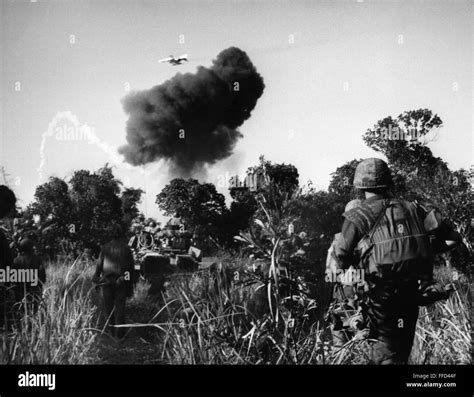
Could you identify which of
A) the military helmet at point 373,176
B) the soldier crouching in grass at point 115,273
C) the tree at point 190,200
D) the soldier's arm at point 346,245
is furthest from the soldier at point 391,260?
the soldier crouching in grass at point 115,273

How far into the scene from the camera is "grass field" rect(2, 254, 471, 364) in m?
3.58

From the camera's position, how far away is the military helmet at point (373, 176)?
3736 millimetres

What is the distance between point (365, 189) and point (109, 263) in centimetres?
254

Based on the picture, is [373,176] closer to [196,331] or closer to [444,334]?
[444,334]

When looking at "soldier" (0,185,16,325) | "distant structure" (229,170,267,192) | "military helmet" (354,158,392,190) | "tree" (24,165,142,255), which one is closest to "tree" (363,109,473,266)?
"military helmet" (354,158,392,190)

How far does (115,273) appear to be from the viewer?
4461mm

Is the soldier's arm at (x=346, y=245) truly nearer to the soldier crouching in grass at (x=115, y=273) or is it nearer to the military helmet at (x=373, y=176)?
the military helmet at (x=373, y=176)

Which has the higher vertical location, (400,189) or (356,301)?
(400,189)

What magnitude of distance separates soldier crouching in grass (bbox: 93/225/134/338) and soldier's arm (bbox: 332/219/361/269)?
2062 mm

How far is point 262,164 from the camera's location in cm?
435

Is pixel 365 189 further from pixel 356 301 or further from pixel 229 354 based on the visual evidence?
pixel 229 354

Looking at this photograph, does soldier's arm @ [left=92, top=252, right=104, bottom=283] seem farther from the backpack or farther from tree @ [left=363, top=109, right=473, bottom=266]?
tree @ [left=363, top=109, right=473, bottom=266]

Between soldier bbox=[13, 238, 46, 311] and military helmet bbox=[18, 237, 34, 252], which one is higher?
military helmet bbox=[18, 237, 34, 252]
